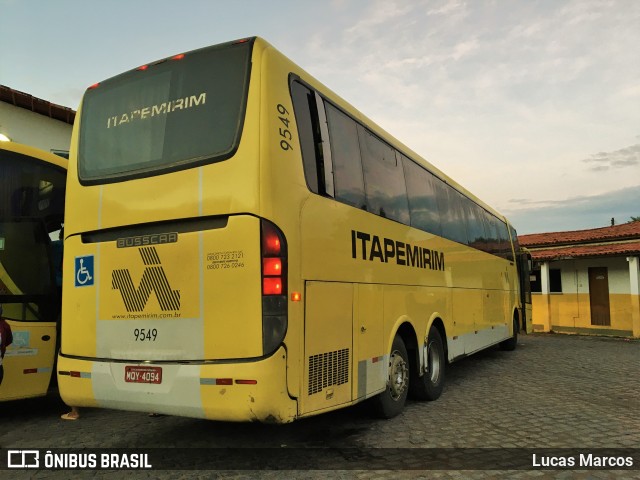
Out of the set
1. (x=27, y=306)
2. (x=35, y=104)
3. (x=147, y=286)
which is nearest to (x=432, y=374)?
(x=147, y=286)

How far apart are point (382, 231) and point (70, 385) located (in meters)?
3.66

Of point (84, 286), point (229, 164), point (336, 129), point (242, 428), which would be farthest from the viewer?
point (242, 428)

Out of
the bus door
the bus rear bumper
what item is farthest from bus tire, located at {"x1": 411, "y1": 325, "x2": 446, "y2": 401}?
the bus door

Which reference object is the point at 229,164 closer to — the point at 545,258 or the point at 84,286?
the point at 84,286

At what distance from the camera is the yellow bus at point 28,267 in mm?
6262

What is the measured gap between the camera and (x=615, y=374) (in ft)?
33.6

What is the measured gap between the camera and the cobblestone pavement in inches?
173

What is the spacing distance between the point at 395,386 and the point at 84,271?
3.77 m

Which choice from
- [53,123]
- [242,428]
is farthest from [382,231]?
[53,123]

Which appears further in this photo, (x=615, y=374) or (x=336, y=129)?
(x=615, y=374)

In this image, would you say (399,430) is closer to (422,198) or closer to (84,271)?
(422,198)

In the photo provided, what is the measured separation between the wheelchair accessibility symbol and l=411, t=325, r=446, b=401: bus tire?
4.34 m

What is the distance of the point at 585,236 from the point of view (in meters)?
25.1

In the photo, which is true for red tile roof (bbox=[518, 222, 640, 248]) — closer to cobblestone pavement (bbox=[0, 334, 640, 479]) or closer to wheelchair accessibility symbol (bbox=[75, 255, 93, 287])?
cobblestone pavement (bbox=[0, 334, 640, 479])
